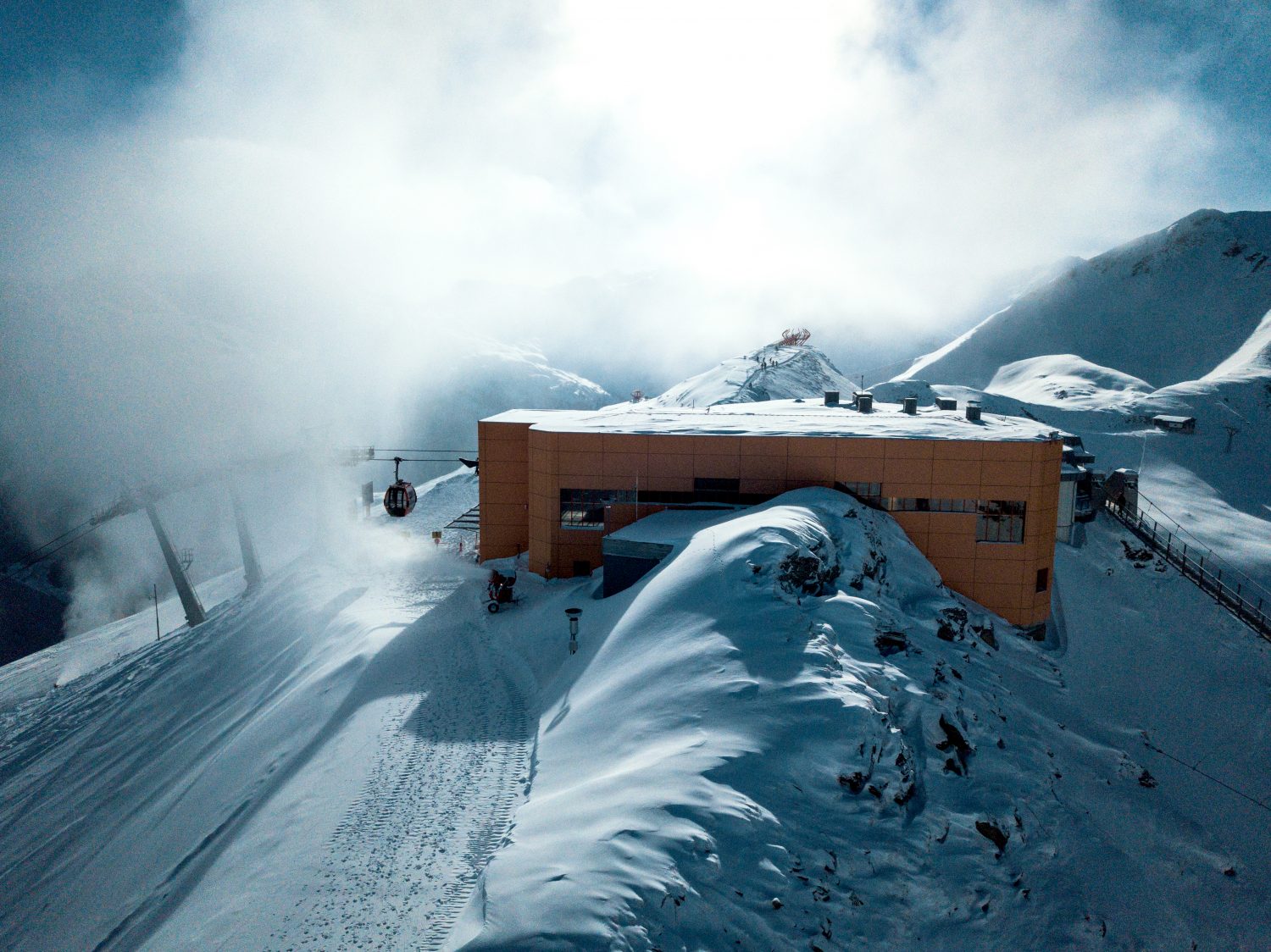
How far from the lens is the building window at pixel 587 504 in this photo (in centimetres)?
2619

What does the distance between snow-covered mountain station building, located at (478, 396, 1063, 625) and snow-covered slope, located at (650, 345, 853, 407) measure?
3650cm

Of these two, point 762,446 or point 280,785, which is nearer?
point 280,785

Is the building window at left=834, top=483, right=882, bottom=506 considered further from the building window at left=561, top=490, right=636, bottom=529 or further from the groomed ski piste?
the building window at left=561, top=490, right=636, bottom=529

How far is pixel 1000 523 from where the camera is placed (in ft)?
85.4

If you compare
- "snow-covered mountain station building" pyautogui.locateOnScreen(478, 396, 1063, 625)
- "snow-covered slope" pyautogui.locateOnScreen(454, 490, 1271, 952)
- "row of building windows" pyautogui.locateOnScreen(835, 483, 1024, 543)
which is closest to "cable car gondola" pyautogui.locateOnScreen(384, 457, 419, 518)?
"snow-covered mountain station building" pyautogui.locateOnScreen(478, 396, 1063, 625)

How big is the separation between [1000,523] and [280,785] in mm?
25413

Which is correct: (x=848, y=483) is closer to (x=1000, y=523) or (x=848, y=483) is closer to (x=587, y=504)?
(x=1000, y=523)

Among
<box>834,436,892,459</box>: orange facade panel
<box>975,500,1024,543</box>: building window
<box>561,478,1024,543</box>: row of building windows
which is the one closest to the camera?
<box>834,436,892,459</box>: orange facade panel

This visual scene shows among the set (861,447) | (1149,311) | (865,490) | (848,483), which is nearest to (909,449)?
(861,447)

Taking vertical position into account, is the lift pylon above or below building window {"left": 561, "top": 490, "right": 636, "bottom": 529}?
below

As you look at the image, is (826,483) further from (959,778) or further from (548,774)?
(548,774)

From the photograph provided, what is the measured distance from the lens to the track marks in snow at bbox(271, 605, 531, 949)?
32.3 ft

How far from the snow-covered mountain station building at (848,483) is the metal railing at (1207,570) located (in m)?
18.8

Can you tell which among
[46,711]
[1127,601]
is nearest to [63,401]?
[46,711]
